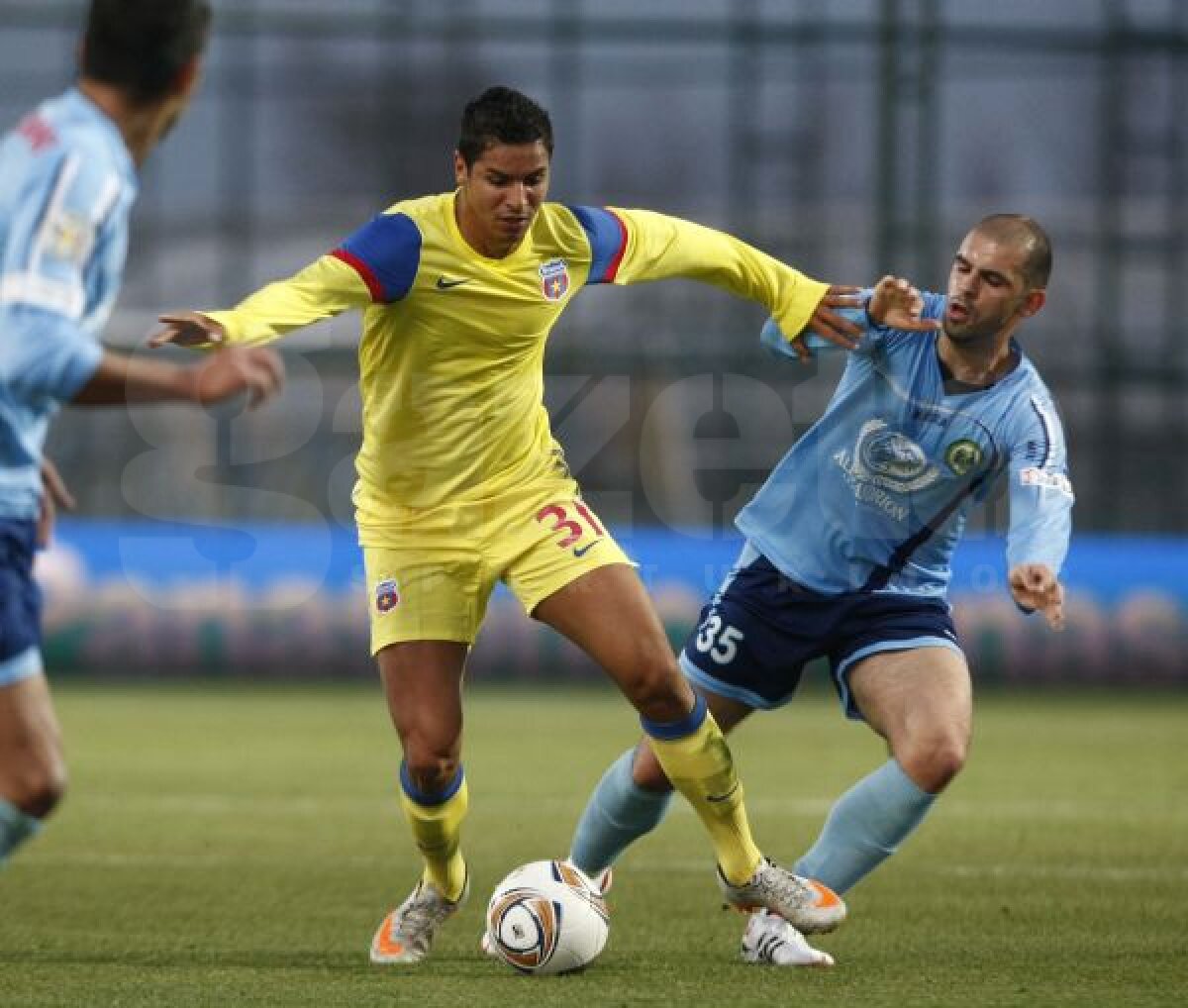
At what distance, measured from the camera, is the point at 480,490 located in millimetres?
6379

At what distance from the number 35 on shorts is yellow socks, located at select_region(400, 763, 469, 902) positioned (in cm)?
84

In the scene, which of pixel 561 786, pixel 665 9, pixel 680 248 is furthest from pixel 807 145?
pixel 680 248

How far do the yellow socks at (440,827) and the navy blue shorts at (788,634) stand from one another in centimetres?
84

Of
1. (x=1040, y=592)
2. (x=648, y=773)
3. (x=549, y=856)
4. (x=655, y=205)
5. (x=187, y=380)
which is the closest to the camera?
(x=187, y=380)

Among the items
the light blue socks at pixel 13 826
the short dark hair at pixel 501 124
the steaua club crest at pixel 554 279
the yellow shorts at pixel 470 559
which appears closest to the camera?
the light blue socks at pixel 13 826

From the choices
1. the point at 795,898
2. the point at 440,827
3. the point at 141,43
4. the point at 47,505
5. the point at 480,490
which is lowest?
the point at 795,898

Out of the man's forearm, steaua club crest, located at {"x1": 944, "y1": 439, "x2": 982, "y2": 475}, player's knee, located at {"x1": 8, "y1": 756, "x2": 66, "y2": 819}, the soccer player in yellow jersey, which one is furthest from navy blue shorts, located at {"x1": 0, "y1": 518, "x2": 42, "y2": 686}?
steaua club crest, located at {"x1": 944, "y1": 439, "x2": 982, "y2": 475}

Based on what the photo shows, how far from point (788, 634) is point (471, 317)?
52.6 inches

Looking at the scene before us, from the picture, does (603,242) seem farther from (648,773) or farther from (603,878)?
(603,878)

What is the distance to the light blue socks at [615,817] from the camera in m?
6.64

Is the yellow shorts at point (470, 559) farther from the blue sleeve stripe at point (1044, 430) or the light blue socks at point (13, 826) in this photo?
the light blue socks at point (13, 826)

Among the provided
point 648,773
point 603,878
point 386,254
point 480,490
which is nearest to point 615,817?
point 648,773

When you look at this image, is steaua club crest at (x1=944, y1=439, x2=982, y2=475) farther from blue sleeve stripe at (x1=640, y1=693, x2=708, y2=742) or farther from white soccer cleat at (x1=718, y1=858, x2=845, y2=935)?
white soccer cleat at (x1=718, y1=858, x2=845, y2=935)

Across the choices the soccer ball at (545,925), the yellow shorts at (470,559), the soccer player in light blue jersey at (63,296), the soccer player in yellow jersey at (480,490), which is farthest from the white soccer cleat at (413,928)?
the soccer player in light blue jersey at (63,296)
